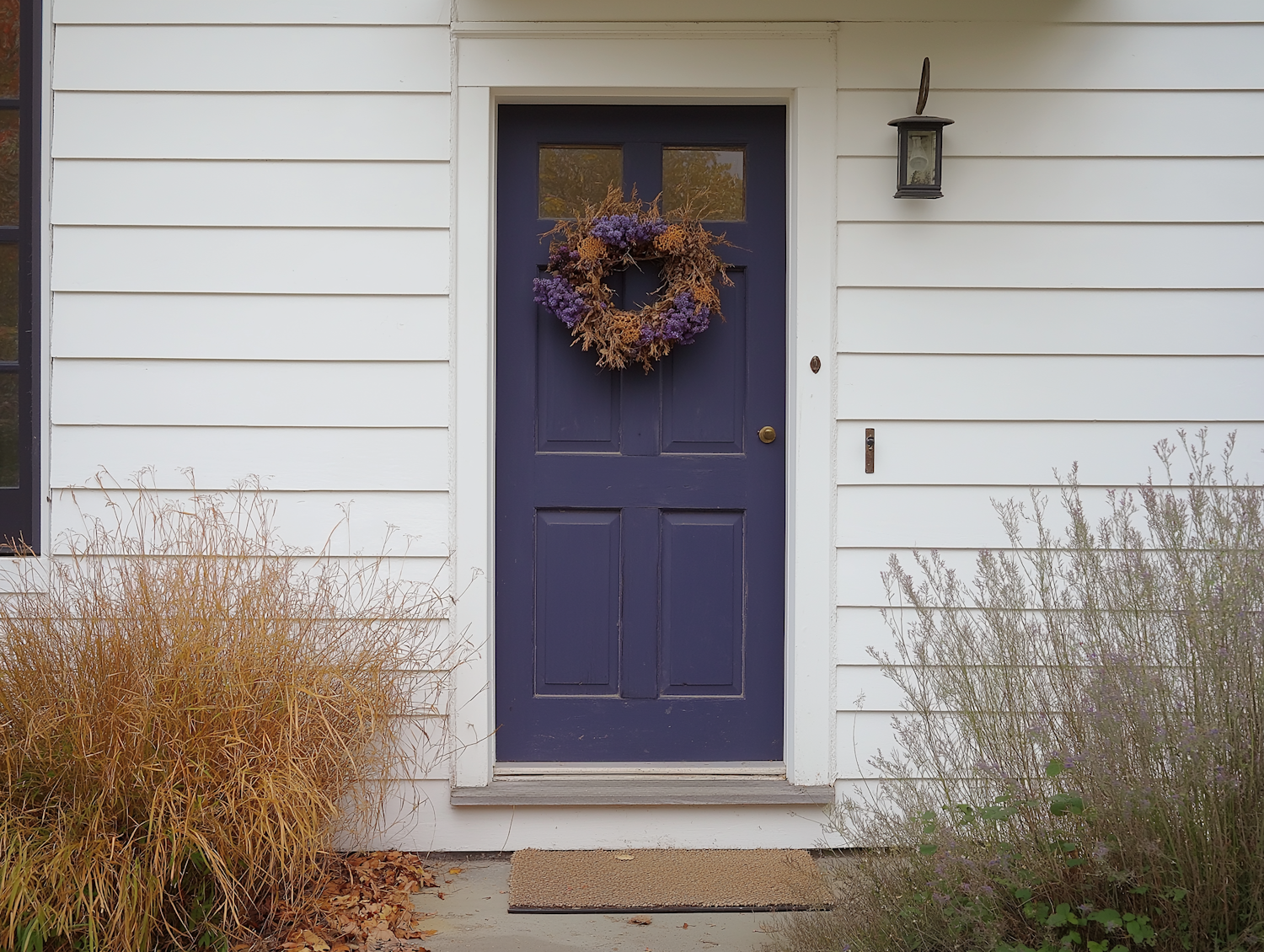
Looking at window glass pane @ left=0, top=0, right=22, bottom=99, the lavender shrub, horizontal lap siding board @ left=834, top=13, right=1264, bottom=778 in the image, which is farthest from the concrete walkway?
window glass pane @ left=0, top=0, right=22, bottom=99

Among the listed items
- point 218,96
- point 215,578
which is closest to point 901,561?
point 215,578

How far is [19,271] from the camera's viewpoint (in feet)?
10.0

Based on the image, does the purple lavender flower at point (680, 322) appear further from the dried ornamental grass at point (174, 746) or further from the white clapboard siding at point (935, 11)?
the dried ornamental grass at point (174, 746)

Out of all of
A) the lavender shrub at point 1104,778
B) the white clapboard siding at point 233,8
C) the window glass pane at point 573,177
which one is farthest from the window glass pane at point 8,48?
the lavender shrub at point 1104,778

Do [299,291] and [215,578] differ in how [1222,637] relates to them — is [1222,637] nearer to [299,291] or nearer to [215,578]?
[215,578]

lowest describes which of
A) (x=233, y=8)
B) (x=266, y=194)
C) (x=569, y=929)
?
(x=569, y=929)

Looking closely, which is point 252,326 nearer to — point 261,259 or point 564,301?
point 261,259

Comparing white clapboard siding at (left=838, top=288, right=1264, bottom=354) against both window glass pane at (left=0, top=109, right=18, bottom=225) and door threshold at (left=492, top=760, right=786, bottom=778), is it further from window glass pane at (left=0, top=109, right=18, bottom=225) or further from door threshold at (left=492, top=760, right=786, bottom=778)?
window glass pane at (left=0, top=109, right=18, bottom=225)

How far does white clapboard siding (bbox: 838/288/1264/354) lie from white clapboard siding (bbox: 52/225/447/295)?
1.39 meters

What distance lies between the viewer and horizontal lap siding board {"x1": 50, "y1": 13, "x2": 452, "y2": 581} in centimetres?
303

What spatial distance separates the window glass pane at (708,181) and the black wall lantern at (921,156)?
0.52 meters

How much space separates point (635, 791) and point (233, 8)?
2748 mm

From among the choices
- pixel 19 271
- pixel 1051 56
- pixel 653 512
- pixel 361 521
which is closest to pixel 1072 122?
pixel 1051 56

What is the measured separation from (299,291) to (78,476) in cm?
90
